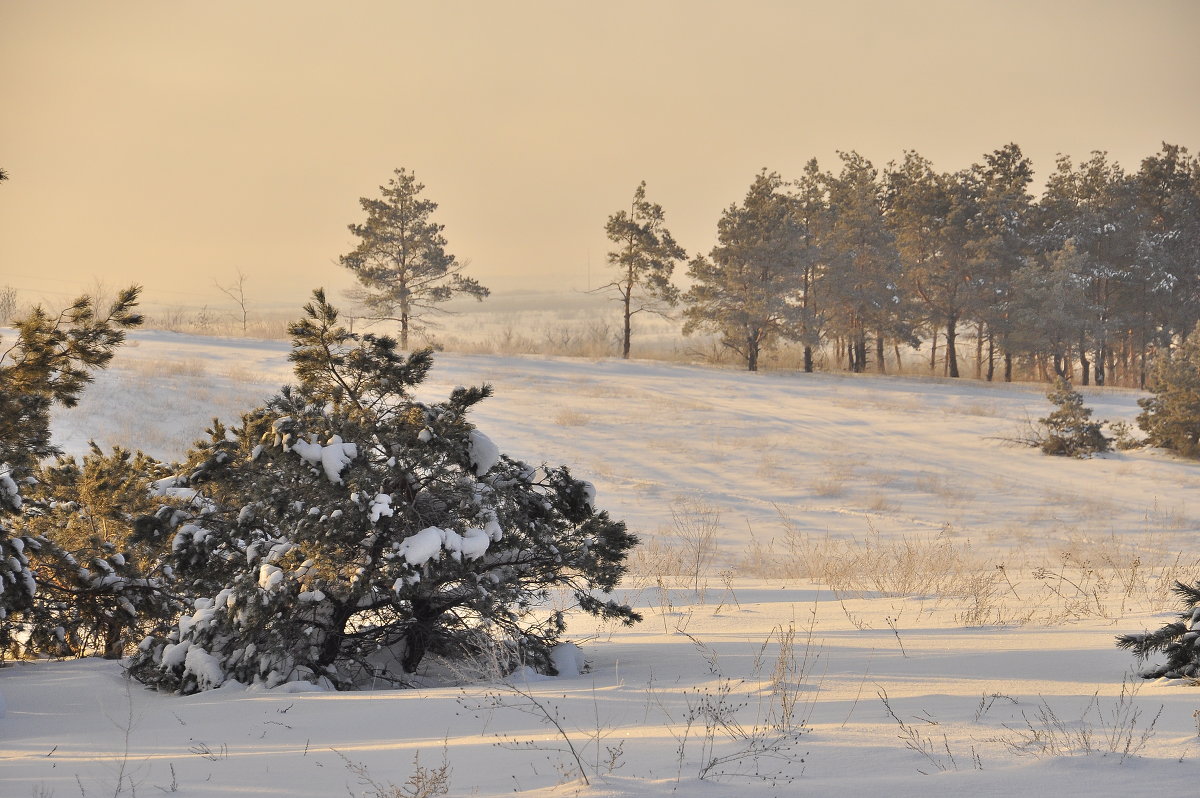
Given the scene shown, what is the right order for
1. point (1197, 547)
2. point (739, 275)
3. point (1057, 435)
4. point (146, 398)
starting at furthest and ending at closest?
point (739, 275), point (1057, 435), point (146, 398), point (1197, 547)

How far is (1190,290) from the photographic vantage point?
47156mm

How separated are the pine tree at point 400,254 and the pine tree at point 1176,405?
27650 mm

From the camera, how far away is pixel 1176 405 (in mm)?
22266

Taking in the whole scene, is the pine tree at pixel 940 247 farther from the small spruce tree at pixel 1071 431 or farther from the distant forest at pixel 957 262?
the small spruce tree at pixel 1071 431

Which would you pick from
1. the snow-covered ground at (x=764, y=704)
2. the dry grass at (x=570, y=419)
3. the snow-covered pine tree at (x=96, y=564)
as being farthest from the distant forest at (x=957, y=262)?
the snow-covered pine tree at (x=96, y=564)

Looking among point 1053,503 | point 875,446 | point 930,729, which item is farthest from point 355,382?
point 875,446

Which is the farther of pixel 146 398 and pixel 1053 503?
pixel 146 398

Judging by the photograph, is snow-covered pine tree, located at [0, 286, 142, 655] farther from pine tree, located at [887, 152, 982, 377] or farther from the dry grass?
pine tree, located at [887, 152, 982, 377]

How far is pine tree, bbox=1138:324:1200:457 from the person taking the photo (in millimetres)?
21875

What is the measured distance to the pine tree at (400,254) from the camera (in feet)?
137

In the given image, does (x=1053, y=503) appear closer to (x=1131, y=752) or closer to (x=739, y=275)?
(x=1131, y=752)

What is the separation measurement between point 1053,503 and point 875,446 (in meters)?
5.91

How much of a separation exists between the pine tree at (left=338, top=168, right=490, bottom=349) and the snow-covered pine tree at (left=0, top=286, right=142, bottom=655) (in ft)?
118

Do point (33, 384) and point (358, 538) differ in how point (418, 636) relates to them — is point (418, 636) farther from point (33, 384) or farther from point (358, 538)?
point (33, 384)
